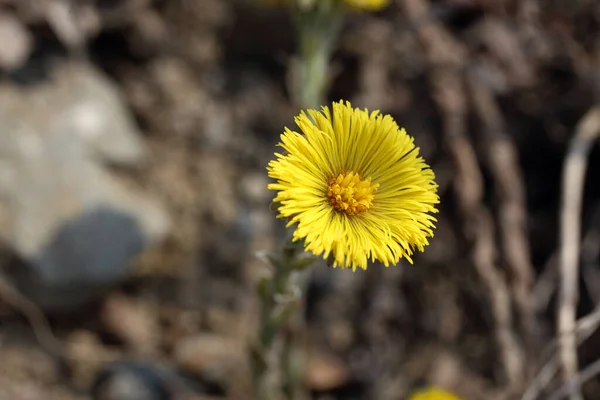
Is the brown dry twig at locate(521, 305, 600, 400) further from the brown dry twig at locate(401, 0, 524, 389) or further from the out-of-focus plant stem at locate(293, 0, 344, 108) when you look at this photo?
the out-of-focus plant stem at locate(293, 0, 344, 108)

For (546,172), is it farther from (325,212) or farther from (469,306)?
(325,212)

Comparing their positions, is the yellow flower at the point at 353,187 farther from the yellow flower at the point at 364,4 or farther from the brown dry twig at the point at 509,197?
the brown dry twig at the point at 509,197

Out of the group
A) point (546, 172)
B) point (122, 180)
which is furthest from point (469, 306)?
point (122, 180)

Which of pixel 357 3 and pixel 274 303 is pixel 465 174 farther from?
pixel 274 303

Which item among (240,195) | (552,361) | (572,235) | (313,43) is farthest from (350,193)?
(240,195)

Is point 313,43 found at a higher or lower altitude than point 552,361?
higher

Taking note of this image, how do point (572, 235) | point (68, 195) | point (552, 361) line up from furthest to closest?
point (68, 195), point (572, 235), point (552, 361)

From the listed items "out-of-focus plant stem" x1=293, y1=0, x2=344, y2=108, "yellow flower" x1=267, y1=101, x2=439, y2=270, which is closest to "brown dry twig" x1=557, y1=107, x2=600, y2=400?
"yellow flower" x1=267, y1=101, x2=439, y2=270

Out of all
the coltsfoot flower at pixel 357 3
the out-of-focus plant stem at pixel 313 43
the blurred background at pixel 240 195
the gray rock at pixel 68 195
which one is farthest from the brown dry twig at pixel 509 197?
the gray rock at pixel 68 195
